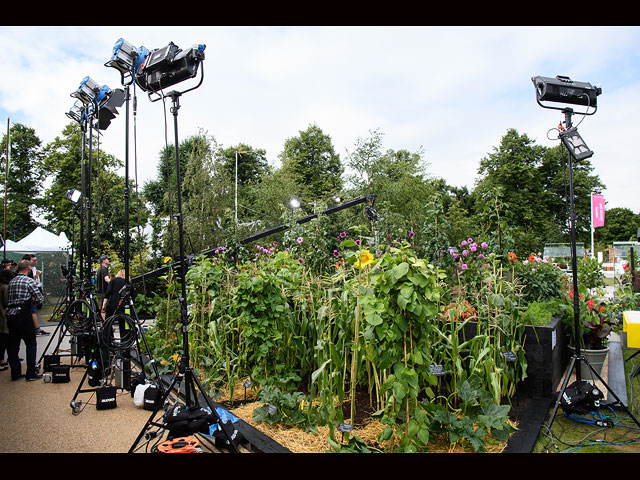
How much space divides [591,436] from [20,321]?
540cm

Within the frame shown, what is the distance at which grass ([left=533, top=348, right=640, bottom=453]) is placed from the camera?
2.46 meters

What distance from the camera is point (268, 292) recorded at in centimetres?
318

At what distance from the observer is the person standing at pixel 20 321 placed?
4383 mm

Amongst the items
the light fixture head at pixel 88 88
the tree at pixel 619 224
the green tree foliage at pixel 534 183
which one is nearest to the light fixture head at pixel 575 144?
the light fixture head at pixel 88 88

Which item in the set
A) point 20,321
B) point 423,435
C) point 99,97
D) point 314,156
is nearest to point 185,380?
point 423,435

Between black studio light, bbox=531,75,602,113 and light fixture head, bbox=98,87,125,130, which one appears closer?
black studio light, bbox=531,75,602,113

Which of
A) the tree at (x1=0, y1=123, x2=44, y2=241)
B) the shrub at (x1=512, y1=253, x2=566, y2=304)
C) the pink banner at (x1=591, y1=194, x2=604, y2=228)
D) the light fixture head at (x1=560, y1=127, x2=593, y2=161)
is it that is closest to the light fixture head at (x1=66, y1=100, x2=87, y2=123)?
the light fixture head at (x1=560, y1=127, x2=593, y2=161)

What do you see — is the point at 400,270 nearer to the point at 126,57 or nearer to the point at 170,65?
the point at 170,65

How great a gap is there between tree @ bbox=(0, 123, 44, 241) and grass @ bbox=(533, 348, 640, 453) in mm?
20841

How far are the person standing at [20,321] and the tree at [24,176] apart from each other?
1624 centimetres

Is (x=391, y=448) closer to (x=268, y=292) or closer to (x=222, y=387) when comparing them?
(x=268, y=292)

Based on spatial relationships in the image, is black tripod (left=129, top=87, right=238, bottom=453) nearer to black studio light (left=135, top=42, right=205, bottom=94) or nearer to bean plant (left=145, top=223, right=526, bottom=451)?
black studio light (left=135, top=42, right=205, bottom=94)

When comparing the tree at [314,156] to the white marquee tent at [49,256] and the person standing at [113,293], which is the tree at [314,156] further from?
the person standing at [113,293]
